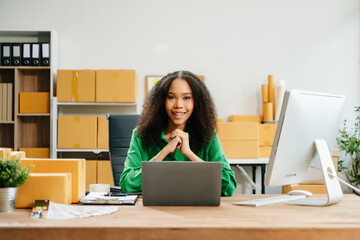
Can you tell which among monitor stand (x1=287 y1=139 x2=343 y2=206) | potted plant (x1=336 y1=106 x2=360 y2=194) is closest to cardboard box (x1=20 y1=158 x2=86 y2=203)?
monitor stand (x1=287 y1=139 x2=343 y2=206)

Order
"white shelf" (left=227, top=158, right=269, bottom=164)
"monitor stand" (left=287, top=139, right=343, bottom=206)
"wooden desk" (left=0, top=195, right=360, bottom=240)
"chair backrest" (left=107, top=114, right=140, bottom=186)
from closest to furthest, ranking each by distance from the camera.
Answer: "wooden desk" (left=0, top=195, right=360, bottom=240)
"monitor stand" (left=287, top=139, right=343, bottom=206)
"chair backrest" (left=107, top=114, right=140, bottom=186)
"white shelf" (left=227, top=158, right=269, bottom=164)

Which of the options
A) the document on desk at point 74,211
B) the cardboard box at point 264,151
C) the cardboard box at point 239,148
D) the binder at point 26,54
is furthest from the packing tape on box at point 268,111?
the document on desk at point 74,211

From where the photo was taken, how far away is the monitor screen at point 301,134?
1.27m

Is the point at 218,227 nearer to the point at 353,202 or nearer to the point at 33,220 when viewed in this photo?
the point at 33,220

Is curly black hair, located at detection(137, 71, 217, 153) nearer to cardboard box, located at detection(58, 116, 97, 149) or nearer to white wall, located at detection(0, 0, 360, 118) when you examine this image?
cardboard box, located at detection(58, 116, 97, 149)

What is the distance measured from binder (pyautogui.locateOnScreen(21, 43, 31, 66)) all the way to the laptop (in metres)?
3.25

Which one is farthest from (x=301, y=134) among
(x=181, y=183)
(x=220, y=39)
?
(x=220, y=39)

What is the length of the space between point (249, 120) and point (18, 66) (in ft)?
8.41

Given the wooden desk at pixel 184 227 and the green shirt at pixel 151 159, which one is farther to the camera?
the green shirt at pixel 151 159

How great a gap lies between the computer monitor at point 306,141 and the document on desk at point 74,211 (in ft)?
1.84

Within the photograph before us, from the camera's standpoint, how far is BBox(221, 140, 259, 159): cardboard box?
3729 mm

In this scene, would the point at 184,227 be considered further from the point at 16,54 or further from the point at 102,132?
the point at 16,54

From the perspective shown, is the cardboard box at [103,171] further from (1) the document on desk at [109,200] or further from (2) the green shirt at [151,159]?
(1) the document on desk at [109,200]

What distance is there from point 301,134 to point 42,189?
0.90 m
